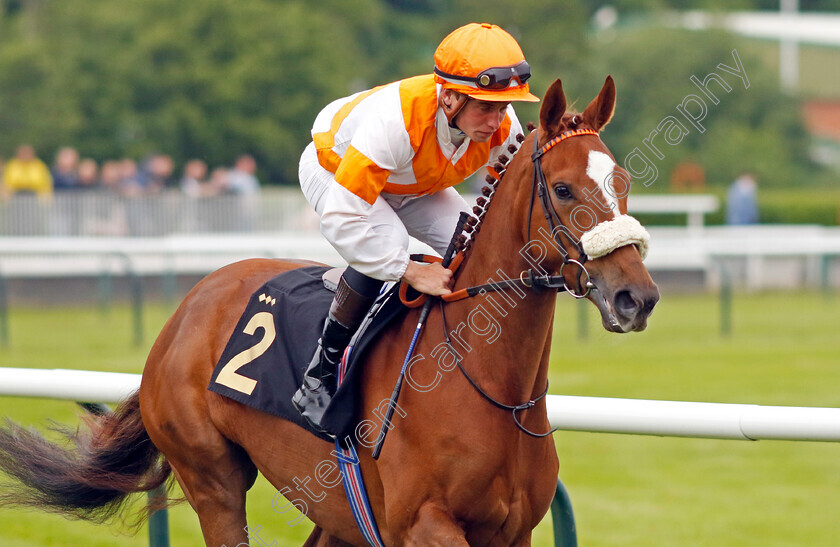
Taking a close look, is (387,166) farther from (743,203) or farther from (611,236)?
(743,203)

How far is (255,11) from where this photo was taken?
2308cm

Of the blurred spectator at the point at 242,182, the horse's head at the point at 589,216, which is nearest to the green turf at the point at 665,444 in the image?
the horse's head at the point at 589,216

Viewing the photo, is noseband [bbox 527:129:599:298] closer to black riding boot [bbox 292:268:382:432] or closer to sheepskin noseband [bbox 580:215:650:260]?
sheepskin noseband [bbox 580:215:650:260]

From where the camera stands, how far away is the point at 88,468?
419 cm

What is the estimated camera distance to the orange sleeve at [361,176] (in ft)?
10.6

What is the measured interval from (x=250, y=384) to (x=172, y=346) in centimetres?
Result: 48

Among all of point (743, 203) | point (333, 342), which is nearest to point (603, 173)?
point (333, 342)

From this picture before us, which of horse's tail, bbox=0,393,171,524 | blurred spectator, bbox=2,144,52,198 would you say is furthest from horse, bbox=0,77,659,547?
blurred spectator, bbox=2,144,52,198

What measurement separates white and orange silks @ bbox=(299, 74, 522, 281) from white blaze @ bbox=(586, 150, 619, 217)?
0.52 meters

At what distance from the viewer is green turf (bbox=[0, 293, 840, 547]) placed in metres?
5.28

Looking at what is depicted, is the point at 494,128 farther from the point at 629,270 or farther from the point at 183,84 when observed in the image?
the point at 183,84

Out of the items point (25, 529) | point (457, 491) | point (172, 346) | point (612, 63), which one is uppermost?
point (457, 491)

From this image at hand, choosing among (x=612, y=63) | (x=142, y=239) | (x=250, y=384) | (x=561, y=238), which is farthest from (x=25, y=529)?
(x=612, y=63)

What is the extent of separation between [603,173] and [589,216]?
115 millimetres
